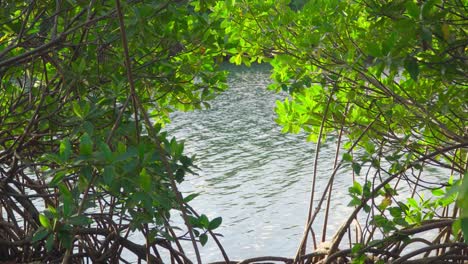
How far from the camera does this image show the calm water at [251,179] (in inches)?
261

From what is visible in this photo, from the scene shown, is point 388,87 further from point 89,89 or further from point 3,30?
point 3,30

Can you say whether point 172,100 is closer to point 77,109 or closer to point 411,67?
point 77,109

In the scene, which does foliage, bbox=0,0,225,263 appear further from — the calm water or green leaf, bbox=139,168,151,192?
the calm water

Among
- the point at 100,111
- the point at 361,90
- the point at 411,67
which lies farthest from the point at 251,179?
the point at 411,67

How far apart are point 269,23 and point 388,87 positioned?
2.56 ft

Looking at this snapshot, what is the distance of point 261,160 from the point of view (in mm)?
10258

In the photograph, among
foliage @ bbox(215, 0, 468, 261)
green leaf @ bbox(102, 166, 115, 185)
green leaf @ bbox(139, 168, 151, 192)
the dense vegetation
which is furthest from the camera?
foliage @ bbox(215, 0, 468, 261)

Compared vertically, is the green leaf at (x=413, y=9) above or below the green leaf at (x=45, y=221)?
above

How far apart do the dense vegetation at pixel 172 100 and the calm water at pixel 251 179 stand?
229cm

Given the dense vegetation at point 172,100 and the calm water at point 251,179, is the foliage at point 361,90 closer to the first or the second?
the dense vegetation at point 172,100

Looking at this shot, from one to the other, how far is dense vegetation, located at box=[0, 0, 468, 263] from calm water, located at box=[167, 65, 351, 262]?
2.29m

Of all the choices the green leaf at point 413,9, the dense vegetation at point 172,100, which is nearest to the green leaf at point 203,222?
the dense vegetation at point 172,100

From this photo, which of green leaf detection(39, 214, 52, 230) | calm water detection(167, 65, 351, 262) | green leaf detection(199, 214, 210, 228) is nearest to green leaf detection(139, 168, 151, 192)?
green leaf detection(39, 214, 52, 230)

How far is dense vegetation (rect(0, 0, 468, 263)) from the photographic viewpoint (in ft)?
7.87
